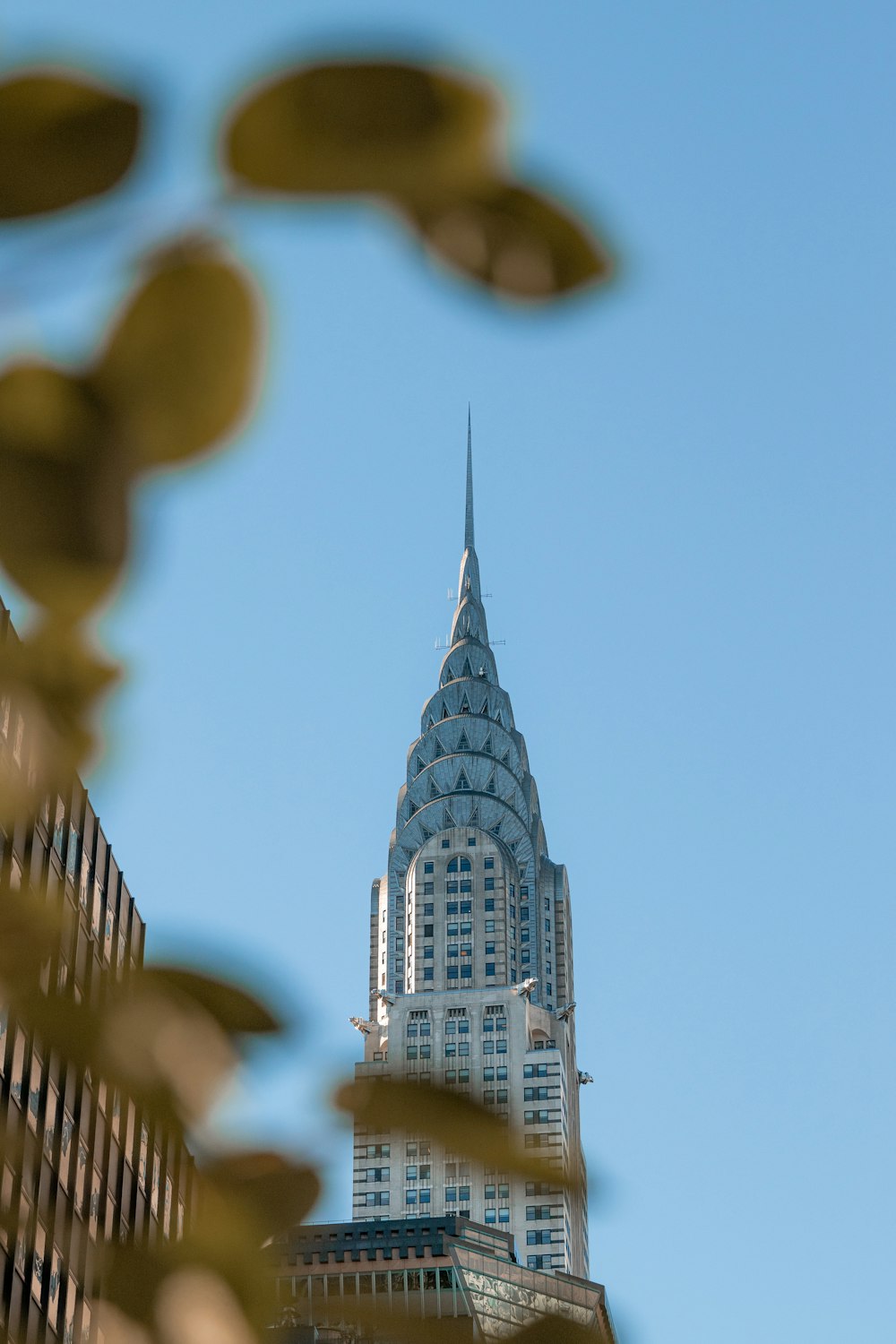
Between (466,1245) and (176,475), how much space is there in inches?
3914

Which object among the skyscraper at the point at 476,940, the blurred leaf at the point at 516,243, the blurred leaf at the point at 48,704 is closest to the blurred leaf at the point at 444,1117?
the blurred leaf at the point at 48,704

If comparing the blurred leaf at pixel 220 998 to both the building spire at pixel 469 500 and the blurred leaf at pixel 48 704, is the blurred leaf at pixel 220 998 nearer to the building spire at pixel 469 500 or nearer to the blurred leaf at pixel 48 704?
the blurred leaf at pixel 48 704

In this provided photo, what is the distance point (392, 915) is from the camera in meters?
140

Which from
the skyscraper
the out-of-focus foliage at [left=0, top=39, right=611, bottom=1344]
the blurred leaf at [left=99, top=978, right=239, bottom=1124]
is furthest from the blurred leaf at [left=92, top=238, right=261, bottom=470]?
the skyscraper

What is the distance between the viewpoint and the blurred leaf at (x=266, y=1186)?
5.73ft

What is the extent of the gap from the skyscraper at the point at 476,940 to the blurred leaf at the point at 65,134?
122m

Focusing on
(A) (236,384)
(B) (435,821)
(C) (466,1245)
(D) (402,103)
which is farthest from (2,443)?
(B) (435,821)

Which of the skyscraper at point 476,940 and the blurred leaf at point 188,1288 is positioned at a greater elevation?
the skyscraper at point 476,940

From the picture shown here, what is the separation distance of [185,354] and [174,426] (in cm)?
5

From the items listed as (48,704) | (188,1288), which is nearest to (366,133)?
(48,704)

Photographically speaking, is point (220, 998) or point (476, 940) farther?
point (476, 940)

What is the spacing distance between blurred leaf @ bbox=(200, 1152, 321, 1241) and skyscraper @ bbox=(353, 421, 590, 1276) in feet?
399

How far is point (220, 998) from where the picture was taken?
67.3 inches

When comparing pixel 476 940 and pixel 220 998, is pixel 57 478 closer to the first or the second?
pixel 220 998
